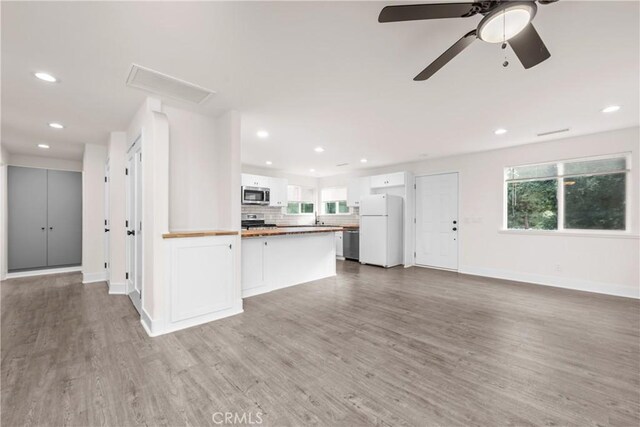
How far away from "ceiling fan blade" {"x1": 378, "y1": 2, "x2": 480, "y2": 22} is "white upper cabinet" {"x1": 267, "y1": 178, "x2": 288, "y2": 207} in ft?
18.7

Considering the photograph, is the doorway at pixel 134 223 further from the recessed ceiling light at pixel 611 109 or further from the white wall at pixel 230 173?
the recessed ceiling light at pixel 611 109

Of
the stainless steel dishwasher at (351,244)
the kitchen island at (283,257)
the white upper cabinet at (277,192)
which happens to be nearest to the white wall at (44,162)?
the white upper cabinet at (277,192)

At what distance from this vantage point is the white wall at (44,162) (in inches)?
205

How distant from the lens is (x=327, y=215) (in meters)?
8.39

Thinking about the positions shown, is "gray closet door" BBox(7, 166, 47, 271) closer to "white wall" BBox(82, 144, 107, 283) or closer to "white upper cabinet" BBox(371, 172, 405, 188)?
"white wall" BBox(82, 144, 107, 283)

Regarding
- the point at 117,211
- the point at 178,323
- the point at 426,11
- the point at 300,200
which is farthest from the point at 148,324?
the point at 300,200

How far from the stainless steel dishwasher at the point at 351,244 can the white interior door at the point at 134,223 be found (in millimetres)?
4819

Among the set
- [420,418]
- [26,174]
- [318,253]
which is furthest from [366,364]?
[26,174]

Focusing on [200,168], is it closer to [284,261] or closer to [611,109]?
[284,261]

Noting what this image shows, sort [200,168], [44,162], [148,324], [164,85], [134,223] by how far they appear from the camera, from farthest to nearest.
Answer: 1. [44,162]
2. [134,223]
3. [200,168]
4. [148,324]
5. [164,85]

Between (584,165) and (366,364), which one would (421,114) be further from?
(584,165)

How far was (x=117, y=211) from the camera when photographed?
13.5ft

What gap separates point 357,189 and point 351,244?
4.92 ft

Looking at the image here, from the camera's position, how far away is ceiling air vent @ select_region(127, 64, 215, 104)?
7.70 feet
